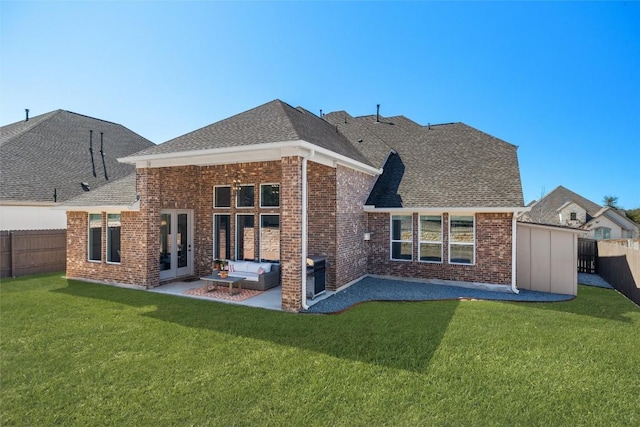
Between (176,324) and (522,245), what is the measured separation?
425 inches

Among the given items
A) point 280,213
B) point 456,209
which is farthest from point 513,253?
point 280,213

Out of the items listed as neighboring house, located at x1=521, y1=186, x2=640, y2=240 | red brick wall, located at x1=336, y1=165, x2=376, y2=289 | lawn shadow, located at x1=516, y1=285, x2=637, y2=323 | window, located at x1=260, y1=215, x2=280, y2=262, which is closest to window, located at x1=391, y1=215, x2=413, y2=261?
red brick wall, located at x1=336, y1=165, x2=376, y2=289

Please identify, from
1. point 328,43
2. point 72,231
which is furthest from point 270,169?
point 72,231

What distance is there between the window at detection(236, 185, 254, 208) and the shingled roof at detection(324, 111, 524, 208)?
437 centimetres

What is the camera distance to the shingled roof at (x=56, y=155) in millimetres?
14766

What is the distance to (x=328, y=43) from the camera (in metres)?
13.9

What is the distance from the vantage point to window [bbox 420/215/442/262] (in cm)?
1107

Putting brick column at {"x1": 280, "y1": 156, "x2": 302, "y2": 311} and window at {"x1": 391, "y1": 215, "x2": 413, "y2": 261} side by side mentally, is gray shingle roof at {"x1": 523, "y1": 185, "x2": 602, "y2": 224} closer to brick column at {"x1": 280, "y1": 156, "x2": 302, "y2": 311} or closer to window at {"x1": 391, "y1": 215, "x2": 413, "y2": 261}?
window at {"x1": 391, "y1": 215, "x2": 413, "y2": 261}

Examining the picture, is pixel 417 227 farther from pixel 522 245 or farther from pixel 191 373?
pixel 191 373

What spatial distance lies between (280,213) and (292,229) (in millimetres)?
2515

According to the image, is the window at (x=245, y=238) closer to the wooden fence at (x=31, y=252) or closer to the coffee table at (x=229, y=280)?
the coffee table at (x=229, y=280)

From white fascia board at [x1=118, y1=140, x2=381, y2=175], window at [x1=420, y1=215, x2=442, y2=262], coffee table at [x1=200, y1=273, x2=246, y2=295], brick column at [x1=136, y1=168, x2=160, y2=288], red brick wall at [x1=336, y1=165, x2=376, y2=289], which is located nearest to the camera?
white fascia board at [x1=118, y1=140, x2=381, y2=175]

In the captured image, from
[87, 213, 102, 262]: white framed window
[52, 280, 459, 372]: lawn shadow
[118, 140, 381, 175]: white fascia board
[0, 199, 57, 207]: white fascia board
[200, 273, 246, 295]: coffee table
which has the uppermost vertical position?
[118, 140, 381, 175]: white fascia board

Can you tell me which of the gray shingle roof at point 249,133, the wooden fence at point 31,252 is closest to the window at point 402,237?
the gray shingle roof at point 249,133
